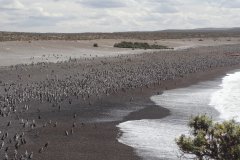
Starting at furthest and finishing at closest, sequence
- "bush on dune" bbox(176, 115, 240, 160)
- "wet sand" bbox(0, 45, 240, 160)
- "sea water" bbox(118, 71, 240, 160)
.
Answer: "sea water" bbox(118, 71, 240, 160)
"wet sand" bbox(0, 45, 240, 160)
"bush on dune" bbox(176, 115, 240, 160)

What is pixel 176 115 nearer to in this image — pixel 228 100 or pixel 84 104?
pixel 84 104

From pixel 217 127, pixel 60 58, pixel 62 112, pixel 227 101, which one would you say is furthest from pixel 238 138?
pixel 60 58

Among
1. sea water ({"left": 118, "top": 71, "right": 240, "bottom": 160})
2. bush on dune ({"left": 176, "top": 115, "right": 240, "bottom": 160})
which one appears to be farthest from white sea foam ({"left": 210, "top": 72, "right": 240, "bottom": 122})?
bush on dune ({"left": 176, "top": 115, "right": 240, "bottom": 160})

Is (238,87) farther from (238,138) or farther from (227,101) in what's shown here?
(238,138)

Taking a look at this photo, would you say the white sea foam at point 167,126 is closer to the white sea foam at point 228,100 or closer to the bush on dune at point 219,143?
Answer: the white sea foam at point 228,100

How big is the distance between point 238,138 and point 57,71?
31.4 meters

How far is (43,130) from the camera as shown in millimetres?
20141

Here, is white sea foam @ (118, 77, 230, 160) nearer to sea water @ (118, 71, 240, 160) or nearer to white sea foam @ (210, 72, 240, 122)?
sea water @ (118, 71, 240, 160)

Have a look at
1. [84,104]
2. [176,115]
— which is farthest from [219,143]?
[84,104]

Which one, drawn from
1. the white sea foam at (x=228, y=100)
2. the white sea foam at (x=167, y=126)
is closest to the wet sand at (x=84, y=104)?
the white sea foam at (x=167, y=126)

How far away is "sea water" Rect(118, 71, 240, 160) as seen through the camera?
17.8m

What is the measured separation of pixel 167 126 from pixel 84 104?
6468 millimetres

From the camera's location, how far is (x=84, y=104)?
27.2m

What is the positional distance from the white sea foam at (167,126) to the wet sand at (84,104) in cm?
54
